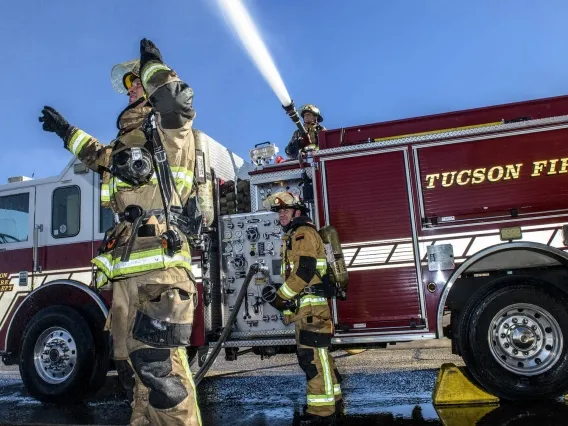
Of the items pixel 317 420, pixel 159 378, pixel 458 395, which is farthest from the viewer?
pixel 458 395

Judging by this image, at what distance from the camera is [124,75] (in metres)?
3.57

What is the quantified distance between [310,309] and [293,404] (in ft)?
4.71

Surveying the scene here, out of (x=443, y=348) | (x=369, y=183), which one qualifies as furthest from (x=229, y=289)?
(x=443, y=348)

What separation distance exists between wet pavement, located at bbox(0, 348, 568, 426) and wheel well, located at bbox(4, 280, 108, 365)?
0.74 metres

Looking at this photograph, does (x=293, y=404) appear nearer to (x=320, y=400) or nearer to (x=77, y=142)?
(x=320, y=400)

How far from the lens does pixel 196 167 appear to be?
3.34m

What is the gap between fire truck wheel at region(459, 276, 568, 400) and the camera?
15.0 ft

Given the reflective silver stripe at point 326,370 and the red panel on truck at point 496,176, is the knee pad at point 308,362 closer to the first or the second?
the reflective silver stripe at point 326,370

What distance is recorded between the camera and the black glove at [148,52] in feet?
9.61

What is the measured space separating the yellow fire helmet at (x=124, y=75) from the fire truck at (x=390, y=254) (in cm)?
160

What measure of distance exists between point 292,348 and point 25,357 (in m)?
2.99

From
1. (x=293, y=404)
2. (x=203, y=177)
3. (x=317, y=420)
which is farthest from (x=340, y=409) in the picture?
(x=203, y=177)

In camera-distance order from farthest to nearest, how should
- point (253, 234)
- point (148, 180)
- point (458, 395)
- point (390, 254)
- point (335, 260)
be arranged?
point (253, 234), point (390, 254), point (335, 260), point (458, 395), point (148, 180)

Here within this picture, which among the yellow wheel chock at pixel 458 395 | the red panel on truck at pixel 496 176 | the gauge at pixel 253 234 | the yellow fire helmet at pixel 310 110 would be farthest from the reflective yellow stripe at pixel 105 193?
the yellow fire helmet at pixel 310 110
